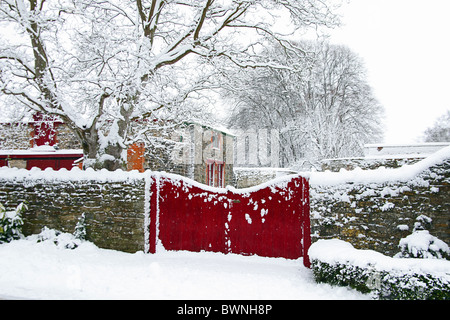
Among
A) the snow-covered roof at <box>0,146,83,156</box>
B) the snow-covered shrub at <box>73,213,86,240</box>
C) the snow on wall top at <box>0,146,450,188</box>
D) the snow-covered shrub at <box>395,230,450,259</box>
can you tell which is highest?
the snow-covered roof at <box>0,146,83,156</box>

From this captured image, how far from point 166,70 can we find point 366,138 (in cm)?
2204

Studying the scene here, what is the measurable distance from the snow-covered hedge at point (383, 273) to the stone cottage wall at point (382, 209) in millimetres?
557

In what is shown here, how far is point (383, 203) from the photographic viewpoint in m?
5.20

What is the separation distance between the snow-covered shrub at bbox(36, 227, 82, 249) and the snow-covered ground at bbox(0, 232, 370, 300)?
8 cm

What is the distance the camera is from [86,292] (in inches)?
175

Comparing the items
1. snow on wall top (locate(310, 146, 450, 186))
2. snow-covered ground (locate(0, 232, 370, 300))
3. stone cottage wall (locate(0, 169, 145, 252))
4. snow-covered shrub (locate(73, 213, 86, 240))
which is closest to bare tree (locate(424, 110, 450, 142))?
snow on wall top (locate(310, 146, 450, 186))

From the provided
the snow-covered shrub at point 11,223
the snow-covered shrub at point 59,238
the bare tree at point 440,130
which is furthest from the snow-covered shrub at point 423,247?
the bare tree at point 440,130

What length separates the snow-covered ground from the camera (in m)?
4.45

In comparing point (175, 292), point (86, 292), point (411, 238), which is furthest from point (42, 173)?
point (411, 238)

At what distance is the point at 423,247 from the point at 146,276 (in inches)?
179

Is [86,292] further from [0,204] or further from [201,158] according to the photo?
[201,158]

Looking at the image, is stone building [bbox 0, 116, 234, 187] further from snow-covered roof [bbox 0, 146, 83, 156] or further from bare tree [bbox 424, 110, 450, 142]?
bare tree [bbox 424, 110, 450, 142]

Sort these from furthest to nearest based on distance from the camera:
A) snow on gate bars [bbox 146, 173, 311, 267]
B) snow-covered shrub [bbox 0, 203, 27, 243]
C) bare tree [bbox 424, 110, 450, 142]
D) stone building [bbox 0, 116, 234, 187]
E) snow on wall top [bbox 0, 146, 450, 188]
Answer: bare tree [bbox 424, 110, 450, 142], stone building [bbox 0, 116, 234, 187], snow-covered shrub [bbox 0, 203, 27, 243], snow on gate bars [bbox 146, 173, 311, 267], snow on wall top [bbox 0, 146, 450, 188]

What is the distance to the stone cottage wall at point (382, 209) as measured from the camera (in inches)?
188
